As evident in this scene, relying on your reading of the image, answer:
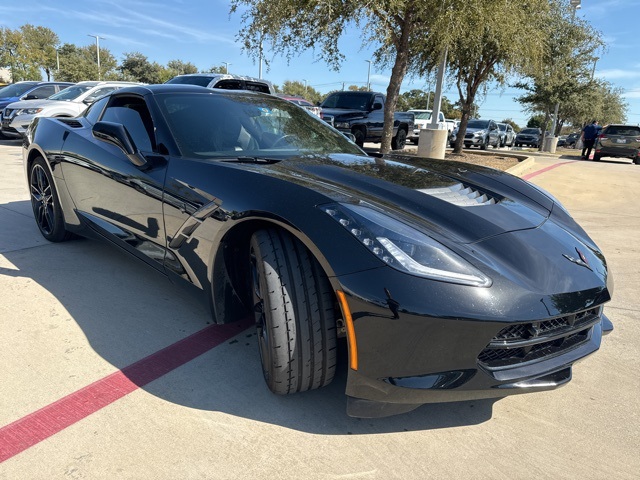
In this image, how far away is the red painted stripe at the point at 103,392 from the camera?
1795mm

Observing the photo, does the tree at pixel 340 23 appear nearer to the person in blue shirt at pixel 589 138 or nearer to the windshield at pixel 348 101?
the windshield at pixel 348 101

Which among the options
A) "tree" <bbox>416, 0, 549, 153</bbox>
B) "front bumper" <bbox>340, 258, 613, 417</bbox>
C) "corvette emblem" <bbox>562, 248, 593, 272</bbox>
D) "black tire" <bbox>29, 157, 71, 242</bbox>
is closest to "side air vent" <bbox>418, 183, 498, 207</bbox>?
"corvette emblem" <bbox>562, 248, 593, 272</bbox>

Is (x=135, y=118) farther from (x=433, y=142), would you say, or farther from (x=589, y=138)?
(x=589, y=138)

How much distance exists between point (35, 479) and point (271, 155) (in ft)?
6.11

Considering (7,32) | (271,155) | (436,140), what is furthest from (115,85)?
(7,32)

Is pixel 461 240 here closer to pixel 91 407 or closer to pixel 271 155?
pixel 271 155

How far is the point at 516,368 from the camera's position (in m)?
1.73

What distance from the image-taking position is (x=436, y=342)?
1.62 meters

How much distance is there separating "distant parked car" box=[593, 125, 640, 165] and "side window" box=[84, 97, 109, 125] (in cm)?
1878

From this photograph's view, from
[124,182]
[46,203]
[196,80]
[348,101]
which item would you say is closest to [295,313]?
[124,182]

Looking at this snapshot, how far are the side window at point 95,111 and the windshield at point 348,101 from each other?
985 centimetres

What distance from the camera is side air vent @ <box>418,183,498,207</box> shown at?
7.56 feet

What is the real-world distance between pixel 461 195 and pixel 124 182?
6.39 ft

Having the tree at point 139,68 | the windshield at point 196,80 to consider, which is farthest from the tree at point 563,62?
the tree at point 139,68
